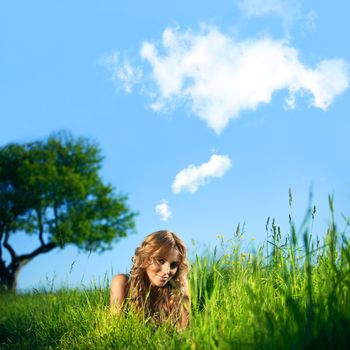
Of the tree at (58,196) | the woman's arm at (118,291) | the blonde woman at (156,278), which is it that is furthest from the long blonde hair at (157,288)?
the tree at (58,196)

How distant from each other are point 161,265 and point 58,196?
2301 centimetres

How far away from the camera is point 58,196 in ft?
93.8

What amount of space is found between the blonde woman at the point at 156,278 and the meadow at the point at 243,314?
23cm

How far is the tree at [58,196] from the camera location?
28406mm

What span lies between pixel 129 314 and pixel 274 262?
1.83 m

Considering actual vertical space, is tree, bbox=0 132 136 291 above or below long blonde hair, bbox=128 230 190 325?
above

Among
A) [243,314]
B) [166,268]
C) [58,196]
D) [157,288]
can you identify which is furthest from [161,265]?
[58,196]

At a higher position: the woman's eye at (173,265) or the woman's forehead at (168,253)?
the woman's forehead at (168,253)

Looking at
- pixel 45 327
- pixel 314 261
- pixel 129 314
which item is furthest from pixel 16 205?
pixel 314 261

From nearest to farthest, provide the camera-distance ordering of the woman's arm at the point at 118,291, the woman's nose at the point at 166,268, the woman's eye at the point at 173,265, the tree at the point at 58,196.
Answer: the woman's nose at the point at 166,268, the woman's eye at the point at 173,265, the woman's arm at the point at 118,291, the tree at the point at 58,196

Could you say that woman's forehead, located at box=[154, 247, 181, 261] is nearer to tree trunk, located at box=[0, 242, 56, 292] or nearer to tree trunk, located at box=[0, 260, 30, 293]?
tree trunk, located at box=[0, 242, 56, 292]

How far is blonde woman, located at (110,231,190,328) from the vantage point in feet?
20.6

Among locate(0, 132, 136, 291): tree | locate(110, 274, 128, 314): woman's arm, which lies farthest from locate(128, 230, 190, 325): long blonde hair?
locate(0, 132, 136, 291): tree

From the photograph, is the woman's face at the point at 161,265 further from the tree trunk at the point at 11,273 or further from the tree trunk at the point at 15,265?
the tree trunk at the point at 11,273
